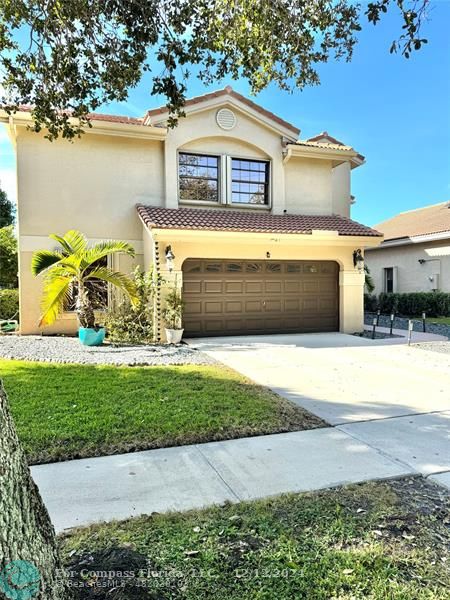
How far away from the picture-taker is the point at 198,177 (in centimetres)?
1481

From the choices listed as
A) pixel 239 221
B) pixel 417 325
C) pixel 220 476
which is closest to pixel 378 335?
pixel 417 325

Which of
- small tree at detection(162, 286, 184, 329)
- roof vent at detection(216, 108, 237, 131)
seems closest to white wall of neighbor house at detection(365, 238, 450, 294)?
roof vent at detection(216, 108, 237, 131)

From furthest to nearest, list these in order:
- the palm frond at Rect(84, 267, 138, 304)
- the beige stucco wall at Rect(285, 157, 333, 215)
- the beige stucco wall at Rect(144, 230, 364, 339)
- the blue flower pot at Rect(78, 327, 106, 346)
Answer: the beige stucco wall at Rect(285, 157, 333, 215) < the beige stucco wall at Rect(144, 230, 364, 339) < the palm frond at Rect(84, 267, 138, 304) < the blue flower pot at Rect(78, 327, 106, 346)

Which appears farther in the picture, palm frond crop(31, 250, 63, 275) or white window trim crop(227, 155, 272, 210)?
white window trim crop(227, 155, 272, 210)

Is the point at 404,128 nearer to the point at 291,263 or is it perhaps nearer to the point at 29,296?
the point at 291,263

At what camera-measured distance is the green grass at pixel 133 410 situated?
4.62 meters

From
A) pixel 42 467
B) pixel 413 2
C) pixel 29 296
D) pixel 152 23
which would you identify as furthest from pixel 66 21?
pixel 29 296

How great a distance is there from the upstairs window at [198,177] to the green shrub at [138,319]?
382cm

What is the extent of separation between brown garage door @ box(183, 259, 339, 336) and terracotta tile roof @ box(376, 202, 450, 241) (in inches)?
354

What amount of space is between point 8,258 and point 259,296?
1369cm

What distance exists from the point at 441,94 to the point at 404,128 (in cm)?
1152

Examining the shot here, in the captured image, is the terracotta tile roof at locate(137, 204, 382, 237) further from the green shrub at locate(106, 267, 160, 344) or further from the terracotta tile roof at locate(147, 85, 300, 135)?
the terracotta tile roof at locate(147, 85, 300, 135)

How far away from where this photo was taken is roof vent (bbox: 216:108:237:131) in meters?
14.6

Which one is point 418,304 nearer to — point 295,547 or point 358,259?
point 358,259
